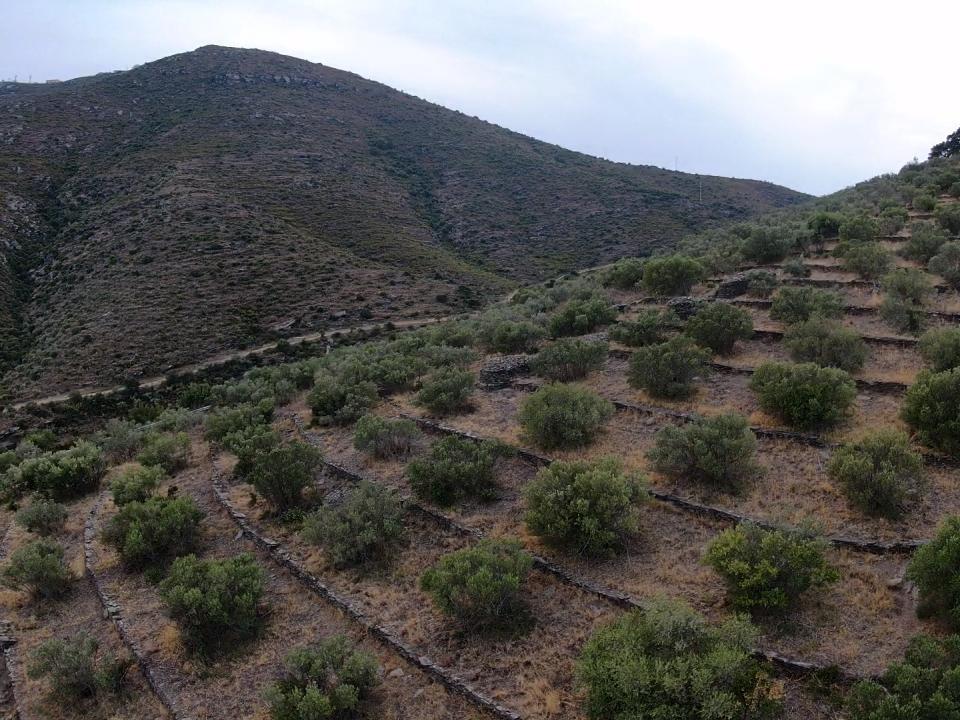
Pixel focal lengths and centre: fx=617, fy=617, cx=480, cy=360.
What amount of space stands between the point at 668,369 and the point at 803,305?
23.2ft

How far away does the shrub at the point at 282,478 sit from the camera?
14906 millimetres

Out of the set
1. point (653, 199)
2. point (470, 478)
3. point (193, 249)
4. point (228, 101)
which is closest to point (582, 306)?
point (470, 478)

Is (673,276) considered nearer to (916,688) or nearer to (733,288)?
(733,288)

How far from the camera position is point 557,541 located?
11.5 m

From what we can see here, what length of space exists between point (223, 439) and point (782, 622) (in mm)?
16108

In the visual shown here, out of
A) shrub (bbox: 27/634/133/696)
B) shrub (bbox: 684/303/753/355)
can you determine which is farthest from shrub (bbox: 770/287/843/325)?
shrub (bbox: 27/634/133/696)

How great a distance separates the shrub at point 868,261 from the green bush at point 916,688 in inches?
819

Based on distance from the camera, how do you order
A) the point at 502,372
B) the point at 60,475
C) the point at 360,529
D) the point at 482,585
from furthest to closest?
1. the point at 502,372
2. the point at 60,475
3. the point at 360,529
4. the point at 482,585

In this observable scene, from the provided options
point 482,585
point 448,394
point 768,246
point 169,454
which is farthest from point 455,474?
point 768,246

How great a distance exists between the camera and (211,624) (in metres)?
11.1

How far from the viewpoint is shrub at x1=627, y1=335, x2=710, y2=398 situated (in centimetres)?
1677

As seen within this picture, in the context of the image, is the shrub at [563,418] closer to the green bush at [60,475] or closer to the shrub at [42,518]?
the shrub at [42,518]

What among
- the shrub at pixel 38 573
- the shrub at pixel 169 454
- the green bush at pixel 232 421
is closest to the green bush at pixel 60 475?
the shrub at pixel 169 454

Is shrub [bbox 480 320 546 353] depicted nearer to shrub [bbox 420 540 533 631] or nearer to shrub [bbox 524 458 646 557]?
shrub [bbox 524 458 646 557]
